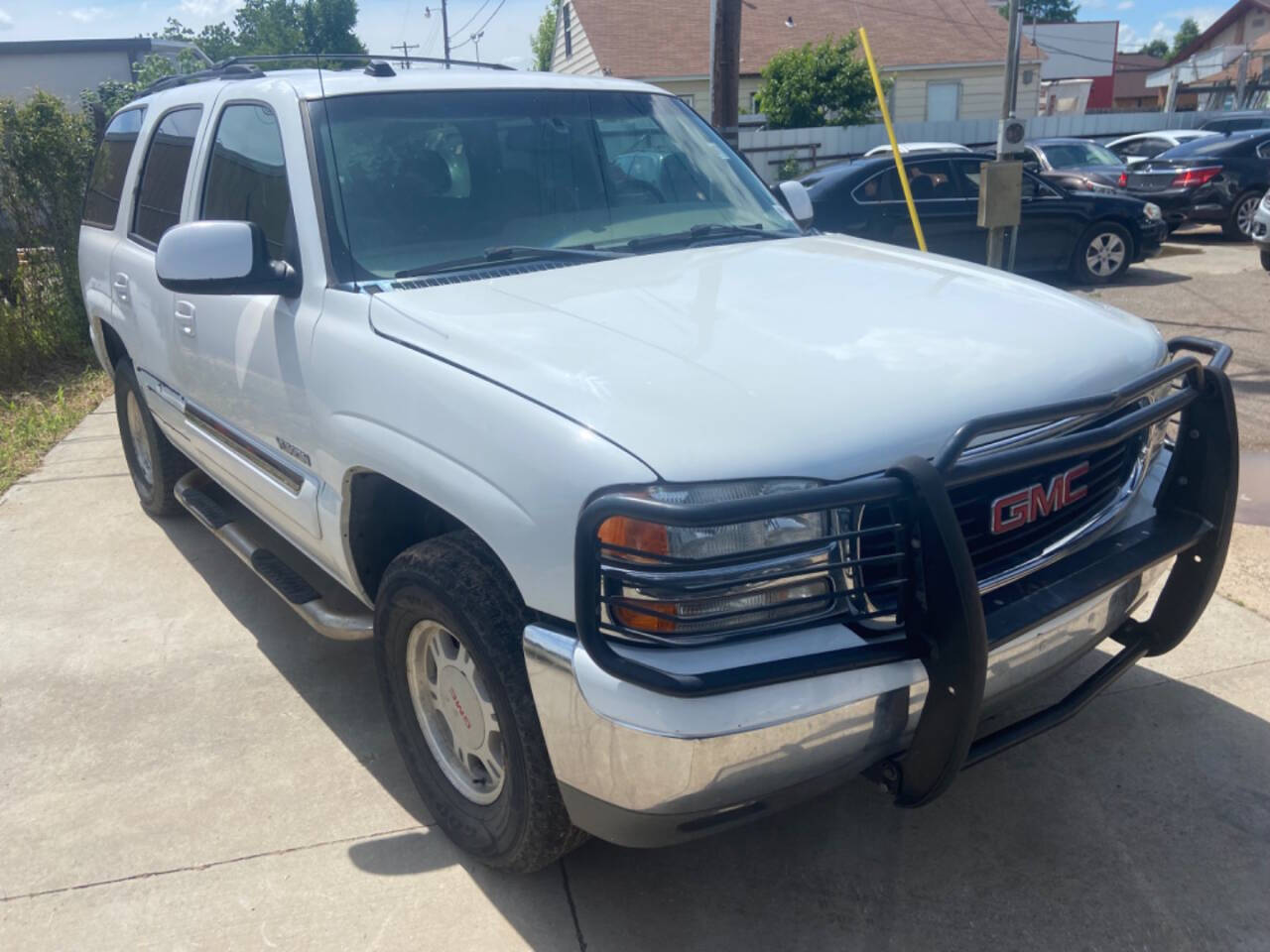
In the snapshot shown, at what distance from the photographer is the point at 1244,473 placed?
19.5 ft

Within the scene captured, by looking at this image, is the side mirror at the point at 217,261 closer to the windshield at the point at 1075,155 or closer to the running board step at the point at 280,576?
the running board step at the point at 280,576

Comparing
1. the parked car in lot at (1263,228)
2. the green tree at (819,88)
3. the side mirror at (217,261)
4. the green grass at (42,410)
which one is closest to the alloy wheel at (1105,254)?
the parked car in lot at (1263,228)

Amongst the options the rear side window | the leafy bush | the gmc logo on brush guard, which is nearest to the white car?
the leafy bush

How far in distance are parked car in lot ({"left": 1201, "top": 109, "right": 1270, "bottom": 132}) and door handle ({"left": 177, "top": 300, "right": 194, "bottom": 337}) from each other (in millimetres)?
21236

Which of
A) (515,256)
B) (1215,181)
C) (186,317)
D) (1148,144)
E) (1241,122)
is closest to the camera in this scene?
(515,256)

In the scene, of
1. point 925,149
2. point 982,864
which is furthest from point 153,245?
point 925,149

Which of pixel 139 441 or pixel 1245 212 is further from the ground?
pixel 1245 212

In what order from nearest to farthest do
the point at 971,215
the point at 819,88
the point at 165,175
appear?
the point at 165,175, the point at 971,215, the point at 819,88

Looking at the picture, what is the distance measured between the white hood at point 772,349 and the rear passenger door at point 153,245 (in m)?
1.86

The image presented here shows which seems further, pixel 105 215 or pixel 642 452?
pixel 105 215

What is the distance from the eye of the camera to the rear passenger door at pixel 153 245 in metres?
4.40

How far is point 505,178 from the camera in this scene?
3576 millimetres

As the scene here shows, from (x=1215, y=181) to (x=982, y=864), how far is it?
52.2ft

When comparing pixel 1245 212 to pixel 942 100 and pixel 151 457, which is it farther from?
pixel 942 100
